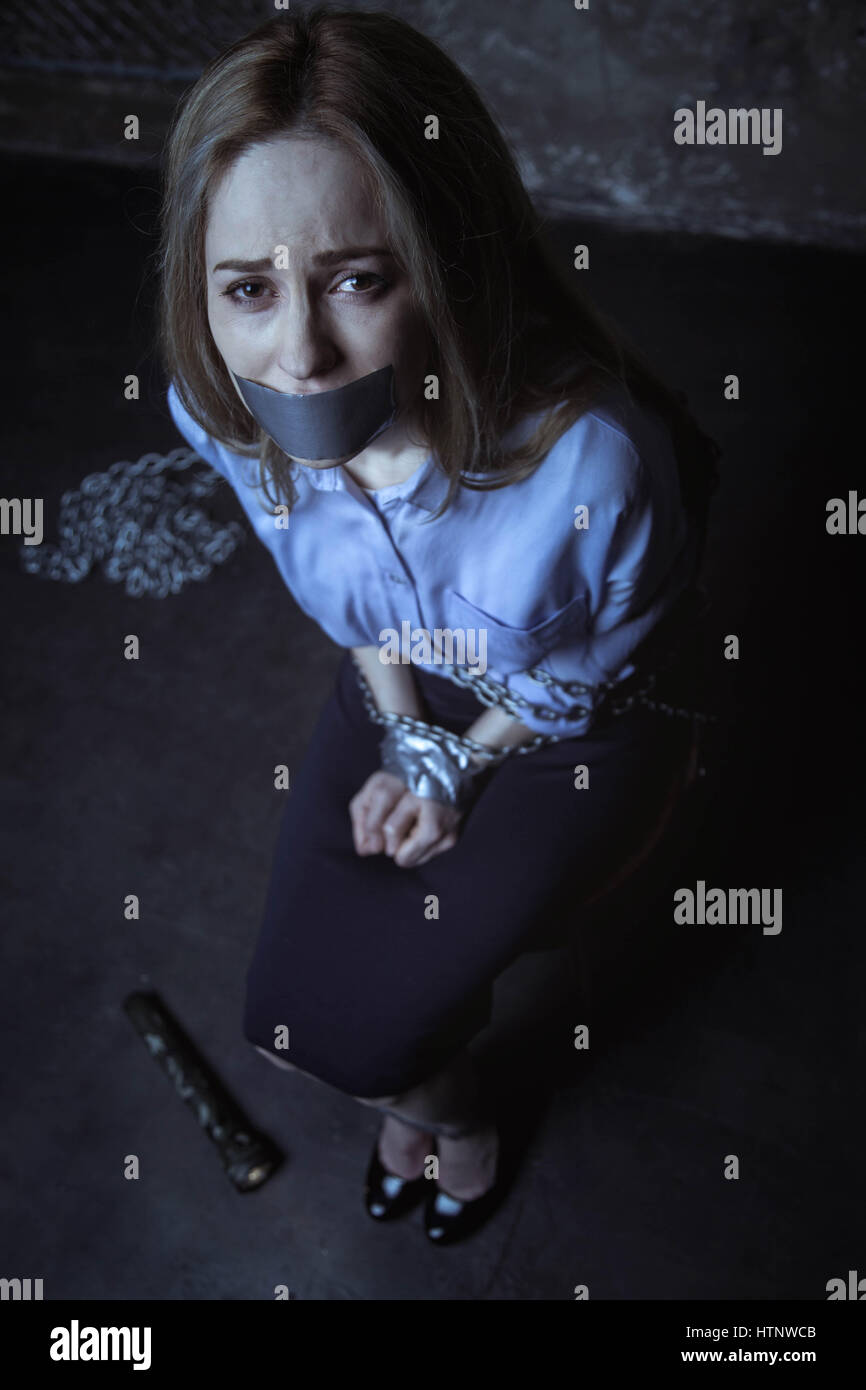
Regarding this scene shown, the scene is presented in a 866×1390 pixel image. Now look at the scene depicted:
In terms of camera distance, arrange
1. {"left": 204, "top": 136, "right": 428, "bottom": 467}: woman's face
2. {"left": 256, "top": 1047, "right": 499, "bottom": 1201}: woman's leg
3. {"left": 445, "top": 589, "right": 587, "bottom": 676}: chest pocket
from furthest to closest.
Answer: {"left": 256, "top": 1047, "right": 499, "bottom": 1201}: woman's leg
{"left": 445, "top": 589, "right": 587, "bottom": 676}: chest pocket
{"left": 204, "top": 136, "right": 428, "bottom": 467}: woman's face

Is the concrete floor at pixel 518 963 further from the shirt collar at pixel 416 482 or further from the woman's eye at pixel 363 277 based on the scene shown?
the woman's eye at pixel 363 277

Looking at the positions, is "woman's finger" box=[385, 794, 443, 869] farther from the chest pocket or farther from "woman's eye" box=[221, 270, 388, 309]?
"woman's eye" box=[221, 270, 388, 309]

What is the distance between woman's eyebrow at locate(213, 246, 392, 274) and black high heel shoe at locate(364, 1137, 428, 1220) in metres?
1.32

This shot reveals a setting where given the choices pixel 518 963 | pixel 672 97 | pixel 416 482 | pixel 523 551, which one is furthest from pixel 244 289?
pixel 672 97

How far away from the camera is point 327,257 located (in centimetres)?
90

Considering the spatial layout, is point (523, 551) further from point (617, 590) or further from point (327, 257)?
point (327, 257)

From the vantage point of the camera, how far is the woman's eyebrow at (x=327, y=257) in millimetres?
900

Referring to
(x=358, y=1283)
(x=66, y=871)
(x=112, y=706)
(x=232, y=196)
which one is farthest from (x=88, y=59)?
(x=358, y=1283)

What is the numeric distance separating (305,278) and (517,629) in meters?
0.47

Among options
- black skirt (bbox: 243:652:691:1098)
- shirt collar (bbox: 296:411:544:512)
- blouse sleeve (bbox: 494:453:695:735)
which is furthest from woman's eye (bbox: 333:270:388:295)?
black skirt (bbox: 243:652:691:1098)

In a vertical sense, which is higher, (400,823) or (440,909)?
(400,823)

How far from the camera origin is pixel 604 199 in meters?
2.88

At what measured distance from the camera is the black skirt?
132 cm

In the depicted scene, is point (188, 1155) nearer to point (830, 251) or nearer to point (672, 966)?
point (672, 966)
